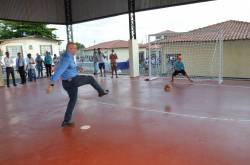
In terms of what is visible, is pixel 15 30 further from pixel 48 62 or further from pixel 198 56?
pixel 198 56

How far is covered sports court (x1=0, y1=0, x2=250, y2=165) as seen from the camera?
170 inches

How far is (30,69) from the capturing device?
16.1 meters

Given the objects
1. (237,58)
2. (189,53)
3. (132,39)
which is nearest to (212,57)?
(189,53)

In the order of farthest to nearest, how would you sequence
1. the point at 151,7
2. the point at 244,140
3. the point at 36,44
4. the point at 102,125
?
the point at 36,44 → the point at 151,7 → the point at 102,125 → the point at 244,140

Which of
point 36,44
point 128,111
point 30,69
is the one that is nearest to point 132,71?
point 30,69

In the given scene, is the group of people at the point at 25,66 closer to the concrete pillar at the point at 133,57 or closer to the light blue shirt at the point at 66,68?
the concrete pillar at the point at 133,57

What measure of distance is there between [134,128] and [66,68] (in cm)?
185

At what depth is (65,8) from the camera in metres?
18.5

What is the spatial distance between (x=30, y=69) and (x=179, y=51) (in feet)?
29.0

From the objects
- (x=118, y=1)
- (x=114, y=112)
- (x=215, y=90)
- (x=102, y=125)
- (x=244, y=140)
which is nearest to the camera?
(x=244, y=140)

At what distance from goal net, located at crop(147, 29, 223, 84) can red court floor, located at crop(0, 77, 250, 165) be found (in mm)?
6574

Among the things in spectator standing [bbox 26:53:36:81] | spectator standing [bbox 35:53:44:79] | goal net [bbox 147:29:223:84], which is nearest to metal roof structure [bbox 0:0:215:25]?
goal net [bbox 147:29:223:84]

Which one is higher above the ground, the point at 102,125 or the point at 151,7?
the point at 151,7

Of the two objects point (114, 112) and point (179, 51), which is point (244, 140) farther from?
point (179, 51)
